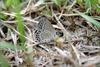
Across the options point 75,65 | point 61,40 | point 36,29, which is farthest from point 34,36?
point 75,65

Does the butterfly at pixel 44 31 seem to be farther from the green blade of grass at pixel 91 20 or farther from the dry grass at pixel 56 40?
the green blade of grass at pixel 91 20

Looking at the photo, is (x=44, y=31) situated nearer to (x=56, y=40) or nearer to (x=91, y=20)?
(x=56, y=40)

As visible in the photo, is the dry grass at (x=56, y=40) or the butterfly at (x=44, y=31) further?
the butterfly at (x=44, y=31)

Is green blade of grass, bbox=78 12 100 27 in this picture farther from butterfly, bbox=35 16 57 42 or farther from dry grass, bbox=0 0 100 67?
butterfly, bbox=35 16 57 42

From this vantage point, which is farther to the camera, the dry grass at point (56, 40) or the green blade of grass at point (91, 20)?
the green blade of grass at point (91, 20)

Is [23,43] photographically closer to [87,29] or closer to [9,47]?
[9,47]

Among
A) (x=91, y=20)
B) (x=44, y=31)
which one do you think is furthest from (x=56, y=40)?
(x=91, y=20)

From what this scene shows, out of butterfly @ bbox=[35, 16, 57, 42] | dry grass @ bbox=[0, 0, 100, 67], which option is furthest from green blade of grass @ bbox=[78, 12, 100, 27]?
butterfly @ bbox=[35, 16, 57, 42]

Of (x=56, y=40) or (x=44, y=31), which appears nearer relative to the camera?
(x=56, y=40)

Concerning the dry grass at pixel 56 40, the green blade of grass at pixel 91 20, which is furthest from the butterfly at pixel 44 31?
the green blade of grass at pixel 91 20
